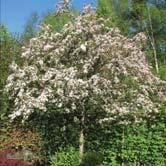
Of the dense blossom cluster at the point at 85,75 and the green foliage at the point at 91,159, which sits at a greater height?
the dense blossom cluster at the point at 85,75

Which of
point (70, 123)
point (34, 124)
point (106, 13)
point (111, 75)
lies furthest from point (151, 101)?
point (106, 13)

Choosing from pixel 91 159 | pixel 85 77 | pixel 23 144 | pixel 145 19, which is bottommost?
pixel 91 159

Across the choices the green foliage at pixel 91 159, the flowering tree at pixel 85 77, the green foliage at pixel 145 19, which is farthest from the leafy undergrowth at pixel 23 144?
the green foliage at pixel 145 19

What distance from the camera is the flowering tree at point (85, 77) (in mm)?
17750

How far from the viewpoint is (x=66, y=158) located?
1800cm

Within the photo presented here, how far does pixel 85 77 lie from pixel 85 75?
60mm

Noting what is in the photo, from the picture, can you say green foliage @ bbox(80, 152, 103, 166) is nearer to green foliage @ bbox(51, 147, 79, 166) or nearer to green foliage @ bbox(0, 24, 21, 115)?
green foliage @ bbox(51, 147, 79, 166)

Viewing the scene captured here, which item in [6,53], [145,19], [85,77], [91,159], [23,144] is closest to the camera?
[91,159]

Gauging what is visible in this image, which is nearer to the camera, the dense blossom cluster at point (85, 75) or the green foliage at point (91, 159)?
the green foliage at point (91, 159)

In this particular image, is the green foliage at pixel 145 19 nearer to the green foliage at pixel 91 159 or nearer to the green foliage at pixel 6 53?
the green foliage at pixel 6 53

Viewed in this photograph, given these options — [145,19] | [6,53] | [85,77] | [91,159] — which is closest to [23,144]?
[91,159]

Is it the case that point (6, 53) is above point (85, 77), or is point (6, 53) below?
above

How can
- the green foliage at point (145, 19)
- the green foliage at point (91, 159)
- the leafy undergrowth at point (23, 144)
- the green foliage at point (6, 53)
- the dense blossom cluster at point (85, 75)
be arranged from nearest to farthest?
the green foliage at point (91, 159) < the dense blossom cluster at point (85, 75) < the leafy undergrowth at point (23, 144) < the green foliage at point (6, 53) < the green foliage at point (145, 19)

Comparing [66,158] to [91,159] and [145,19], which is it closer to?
[91,159]
